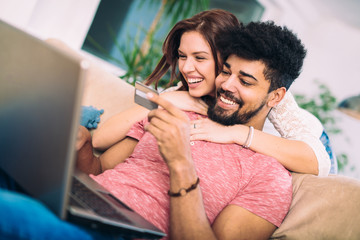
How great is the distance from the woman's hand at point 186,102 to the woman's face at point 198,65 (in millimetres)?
32

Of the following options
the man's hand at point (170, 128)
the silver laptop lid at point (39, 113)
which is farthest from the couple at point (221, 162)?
the silver laptop lid at point (39, 113)

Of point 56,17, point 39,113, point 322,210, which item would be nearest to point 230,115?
point 322,210

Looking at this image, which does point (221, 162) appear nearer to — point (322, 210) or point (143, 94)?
point (322, 210)

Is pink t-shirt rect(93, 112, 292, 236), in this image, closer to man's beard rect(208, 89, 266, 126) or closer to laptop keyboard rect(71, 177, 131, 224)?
man's beard rect(208, 89, 266, 126)

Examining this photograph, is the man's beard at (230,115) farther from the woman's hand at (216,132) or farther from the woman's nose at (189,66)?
the woman's nose at (189,66)

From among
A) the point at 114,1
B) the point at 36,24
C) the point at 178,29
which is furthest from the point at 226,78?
the point at 114,1

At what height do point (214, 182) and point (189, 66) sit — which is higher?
point (189, 66)

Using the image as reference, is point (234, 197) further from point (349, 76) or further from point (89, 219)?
point (349, 76)

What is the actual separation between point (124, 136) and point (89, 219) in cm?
83

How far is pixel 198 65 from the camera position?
1.51 meters

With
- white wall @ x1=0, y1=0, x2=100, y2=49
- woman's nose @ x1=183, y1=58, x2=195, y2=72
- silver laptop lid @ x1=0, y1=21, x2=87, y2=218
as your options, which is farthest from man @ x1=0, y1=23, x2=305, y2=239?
white wall @ x1=0, y1=0, x2=100, y2=49

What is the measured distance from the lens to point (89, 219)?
61 cm

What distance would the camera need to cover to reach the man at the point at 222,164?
34.4 inches

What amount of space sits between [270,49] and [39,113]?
0.96 m
